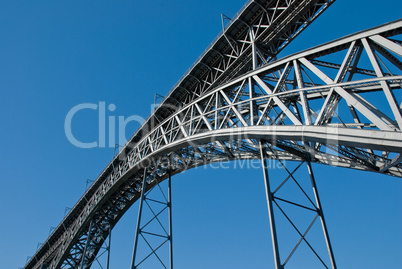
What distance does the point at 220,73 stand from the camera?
17.9 metres

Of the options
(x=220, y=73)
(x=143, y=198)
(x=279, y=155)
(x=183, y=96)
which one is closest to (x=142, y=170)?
(x=143, y=198)

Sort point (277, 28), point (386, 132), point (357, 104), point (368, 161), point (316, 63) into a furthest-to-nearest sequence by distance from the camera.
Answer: point (277, 28) < point (368, 161) < point (316, 63) < point (357, 104) < point (386, 132)

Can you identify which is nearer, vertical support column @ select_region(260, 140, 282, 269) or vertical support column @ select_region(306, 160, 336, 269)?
vertical support column @ select_region(260, 140, 282, 269)

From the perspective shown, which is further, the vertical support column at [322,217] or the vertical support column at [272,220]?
the vertical support column at [322,217]

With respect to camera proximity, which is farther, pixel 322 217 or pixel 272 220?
pixel 322 217

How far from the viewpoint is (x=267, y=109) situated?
1138 centimetres

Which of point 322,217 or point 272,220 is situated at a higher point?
point 322,217

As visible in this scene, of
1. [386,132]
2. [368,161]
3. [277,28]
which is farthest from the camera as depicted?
[277,28]

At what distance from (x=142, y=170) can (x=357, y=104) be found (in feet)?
54.9

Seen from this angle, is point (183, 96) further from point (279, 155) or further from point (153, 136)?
point (279, 155)

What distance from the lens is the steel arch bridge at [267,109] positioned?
323 inches

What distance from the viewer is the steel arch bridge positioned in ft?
26.9

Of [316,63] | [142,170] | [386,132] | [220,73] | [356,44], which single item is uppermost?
[220,73]

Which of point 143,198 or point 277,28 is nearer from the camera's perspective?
point 277,28
